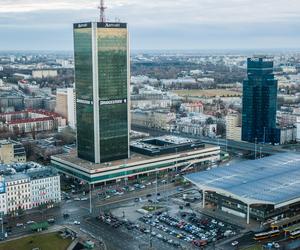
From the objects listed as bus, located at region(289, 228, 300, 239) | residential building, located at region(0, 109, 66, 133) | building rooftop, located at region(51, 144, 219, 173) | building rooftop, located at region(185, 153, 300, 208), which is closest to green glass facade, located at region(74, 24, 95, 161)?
building rooftop, located at region(51, 144, 219, 173)

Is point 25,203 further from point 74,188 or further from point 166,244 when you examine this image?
point 166,244

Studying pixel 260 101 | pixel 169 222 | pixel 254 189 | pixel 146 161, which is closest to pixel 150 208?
pixel 169 222

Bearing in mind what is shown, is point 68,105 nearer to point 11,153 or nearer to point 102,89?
point 11,153

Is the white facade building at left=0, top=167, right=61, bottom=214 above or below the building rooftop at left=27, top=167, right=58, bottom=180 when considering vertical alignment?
below

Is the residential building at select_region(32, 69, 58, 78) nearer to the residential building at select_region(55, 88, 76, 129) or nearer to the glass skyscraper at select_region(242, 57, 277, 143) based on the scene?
the residential building at select_region(55, 88, 76, 129)

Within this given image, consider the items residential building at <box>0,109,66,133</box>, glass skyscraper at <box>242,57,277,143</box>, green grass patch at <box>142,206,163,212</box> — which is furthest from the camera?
residential building at <box>0,109,66,133</box>

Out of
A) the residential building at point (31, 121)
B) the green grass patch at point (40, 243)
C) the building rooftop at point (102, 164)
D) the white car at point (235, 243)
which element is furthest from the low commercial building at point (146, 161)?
the residential building at point (31, 121)
